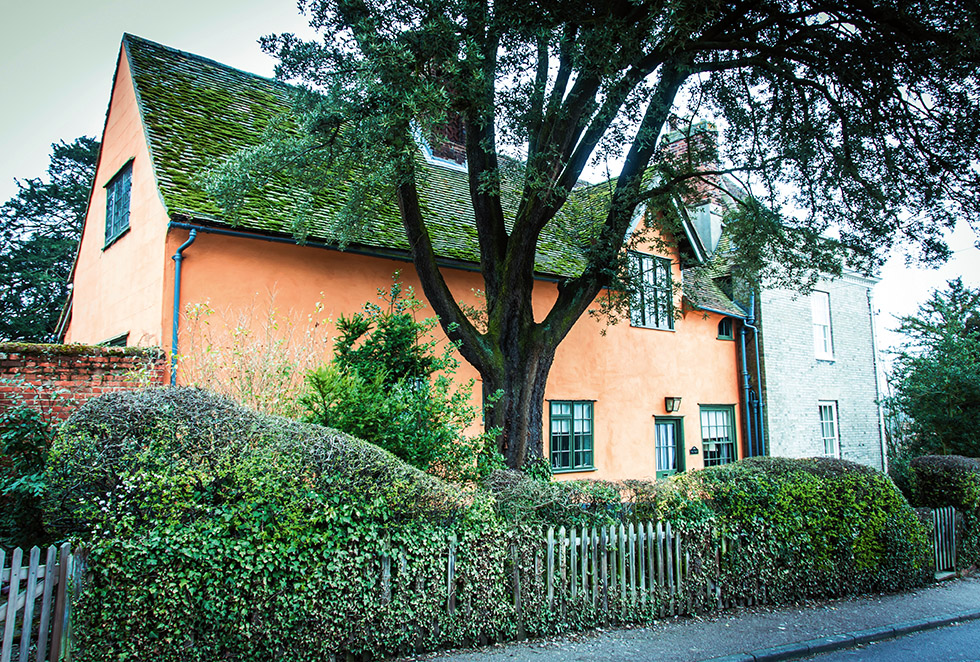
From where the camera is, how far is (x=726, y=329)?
18672 millimetres

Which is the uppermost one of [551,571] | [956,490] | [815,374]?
[815,374]

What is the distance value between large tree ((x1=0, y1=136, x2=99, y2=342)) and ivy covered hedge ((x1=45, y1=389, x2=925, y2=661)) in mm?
25428

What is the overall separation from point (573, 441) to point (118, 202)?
422 inches

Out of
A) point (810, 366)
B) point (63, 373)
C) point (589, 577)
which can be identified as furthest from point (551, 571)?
point (810, 366)

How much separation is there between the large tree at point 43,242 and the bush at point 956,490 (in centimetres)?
2907

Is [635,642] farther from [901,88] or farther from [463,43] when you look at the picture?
[901,88]

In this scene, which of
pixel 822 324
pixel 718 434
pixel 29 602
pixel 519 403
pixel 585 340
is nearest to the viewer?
pixel 29 602

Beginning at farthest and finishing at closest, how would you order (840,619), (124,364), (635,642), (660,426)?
1. (660,426)
2. (124,364)
3. (840,619)
4. (635,642)

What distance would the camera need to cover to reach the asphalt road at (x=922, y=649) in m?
6.79

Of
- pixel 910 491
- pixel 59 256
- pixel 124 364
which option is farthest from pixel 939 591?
pixel 59 256

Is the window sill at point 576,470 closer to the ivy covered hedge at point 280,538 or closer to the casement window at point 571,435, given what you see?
the casement window at point 571,435

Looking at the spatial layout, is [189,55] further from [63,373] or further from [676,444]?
[676,444]

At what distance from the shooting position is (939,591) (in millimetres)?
9602

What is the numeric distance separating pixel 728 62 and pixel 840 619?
800 cm
